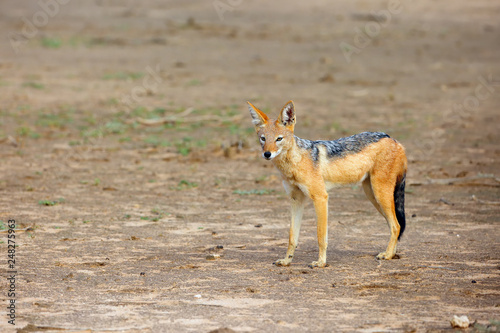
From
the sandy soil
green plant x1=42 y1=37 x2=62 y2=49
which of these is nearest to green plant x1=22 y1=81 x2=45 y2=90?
the sandy soil

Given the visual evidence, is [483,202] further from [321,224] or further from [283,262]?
[283,262]

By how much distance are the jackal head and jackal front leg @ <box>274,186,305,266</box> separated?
54 centimetres

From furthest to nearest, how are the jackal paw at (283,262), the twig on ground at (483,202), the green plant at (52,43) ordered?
the green plant at (52,43) < the twig on ground at (483,202) < the jackal paw at (283,262)

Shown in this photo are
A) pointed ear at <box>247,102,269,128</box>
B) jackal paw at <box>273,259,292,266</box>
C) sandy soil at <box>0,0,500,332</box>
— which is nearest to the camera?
sandy soil at <box>0,0,500,332</box>

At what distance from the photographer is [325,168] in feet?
22.5

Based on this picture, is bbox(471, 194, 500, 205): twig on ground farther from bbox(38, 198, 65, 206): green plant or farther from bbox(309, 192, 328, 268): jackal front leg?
bbox(38, 198, 65, 206): green plant

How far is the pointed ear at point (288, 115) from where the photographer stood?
661cm

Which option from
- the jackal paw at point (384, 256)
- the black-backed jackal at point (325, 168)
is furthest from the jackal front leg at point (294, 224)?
the jackal paw at point (384, 256)

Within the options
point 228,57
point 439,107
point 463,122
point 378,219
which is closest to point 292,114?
point 378,219

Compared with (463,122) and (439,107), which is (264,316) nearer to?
(463,122)

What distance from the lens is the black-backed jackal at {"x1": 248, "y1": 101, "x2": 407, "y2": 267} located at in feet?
21.9

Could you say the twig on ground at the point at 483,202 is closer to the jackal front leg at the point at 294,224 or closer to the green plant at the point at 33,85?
the jackal front leg at the point at 294,224

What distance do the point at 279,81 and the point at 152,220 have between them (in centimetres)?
1110

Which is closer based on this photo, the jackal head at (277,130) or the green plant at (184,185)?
the jackal head at (277,130)
